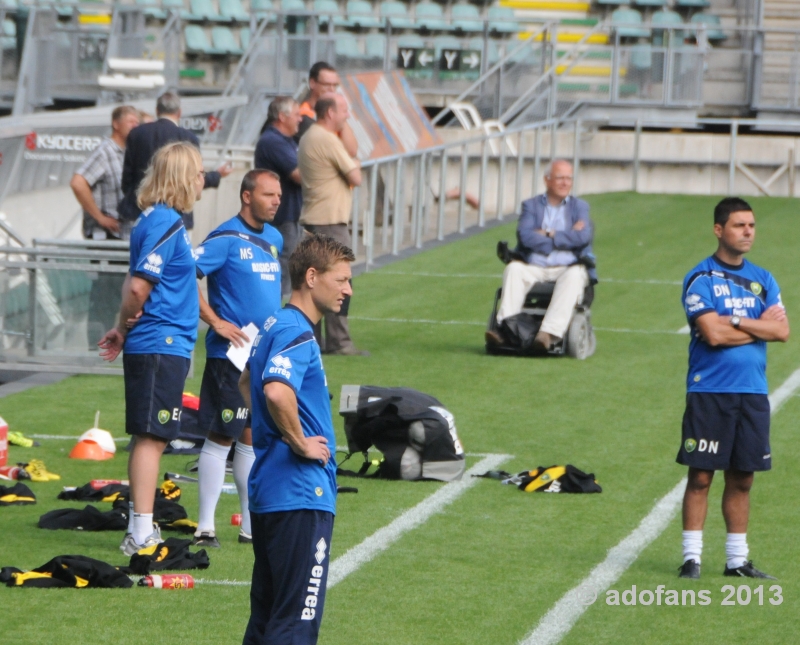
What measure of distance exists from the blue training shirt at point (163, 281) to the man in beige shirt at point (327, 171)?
505cm

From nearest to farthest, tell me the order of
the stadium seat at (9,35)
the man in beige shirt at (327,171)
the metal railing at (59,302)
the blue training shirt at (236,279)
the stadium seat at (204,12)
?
the blue training shirt at (236,279) < the metal railing at (59,302) < the man in beige shirt at (327,171) < the stadium seat at (9,35) < the stadium seat at (204,12)

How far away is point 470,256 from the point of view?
63.2 feet

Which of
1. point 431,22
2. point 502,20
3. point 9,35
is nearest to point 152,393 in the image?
point 9,35

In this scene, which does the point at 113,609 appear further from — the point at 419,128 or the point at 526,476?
the point at 419,128

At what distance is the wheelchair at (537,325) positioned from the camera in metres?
13.1

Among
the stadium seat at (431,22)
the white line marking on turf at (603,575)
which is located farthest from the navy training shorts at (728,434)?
the stadium seat at (431,22)

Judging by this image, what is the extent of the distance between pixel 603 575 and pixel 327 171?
6030 millimetres

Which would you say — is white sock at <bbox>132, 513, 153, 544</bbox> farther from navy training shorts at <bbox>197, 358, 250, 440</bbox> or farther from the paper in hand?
the paper in hand

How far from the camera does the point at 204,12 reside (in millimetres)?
31047

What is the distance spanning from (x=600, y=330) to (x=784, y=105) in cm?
1364

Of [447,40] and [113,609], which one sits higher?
[447,40]

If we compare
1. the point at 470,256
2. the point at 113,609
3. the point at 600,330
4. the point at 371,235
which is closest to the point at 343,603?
the point at 113,609

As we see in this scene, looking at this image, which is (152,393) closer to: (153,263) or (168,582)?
(153,263)

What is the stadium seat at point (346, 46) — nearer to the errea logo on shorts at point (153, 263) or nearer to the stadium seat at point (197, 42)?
the stadium seat at point (197, 42)
